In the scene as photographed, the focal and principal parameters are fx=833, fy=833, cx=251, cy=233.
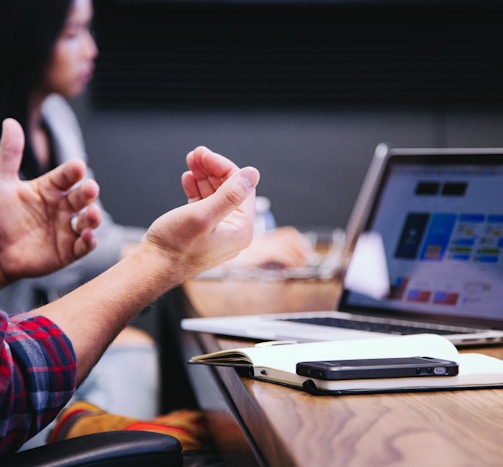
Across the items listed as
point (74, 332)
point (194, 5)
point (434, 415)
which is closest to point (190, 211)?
point (74, 332)

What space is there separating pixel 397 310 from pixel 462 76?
2954 millimetres

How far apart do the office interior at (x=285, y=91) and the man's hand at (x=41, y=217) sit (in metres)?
2.55

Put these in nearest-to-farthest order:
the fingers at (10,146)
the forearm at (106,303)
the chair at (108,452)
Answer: the chair at (108,452) < the forearm at (106,303) < the fingers at (10,146)

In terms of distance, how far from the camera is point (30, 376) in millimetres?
908

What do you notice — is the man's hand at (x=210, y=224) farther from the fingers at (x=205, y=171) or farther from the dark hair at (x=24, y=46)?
the dark hair at (x=24, y=46)

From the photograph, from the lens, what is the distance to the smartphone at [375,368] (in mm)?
847

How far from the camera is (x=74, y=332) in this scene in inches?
39.0

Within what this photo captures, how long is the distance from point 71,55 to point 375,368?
215cm

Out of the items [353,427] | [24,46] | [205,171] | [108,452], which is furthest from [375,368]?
[24,46]

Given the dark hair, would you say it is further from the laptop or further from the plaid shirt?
the plaid shirt

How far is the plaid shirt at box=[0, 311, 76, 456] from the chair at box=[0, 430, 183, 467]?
5cm

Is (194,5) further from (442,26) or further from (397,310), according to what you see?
(397,310)

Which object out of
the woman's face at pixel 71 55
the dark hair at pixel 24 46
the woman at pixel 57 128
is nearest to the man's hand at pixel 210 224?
the woman at pixel 57 128

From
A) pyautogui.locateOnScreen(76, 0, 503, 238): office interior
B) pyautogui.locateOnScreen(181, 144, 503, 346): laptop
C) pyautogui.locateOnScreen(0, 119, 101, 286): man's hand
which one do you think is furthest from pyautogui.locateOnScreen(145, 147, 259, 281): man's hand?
pyautogui.locateOnScreen(76, 0, 503, 238): office interior
